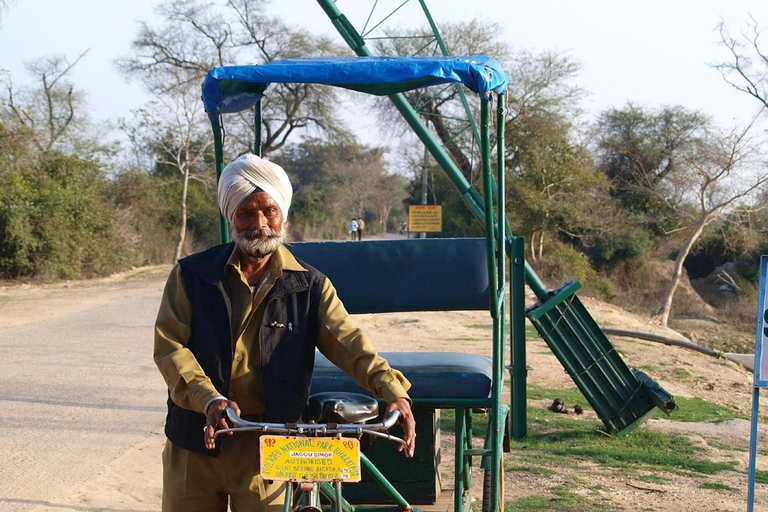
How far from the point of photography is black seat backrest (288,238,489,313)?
16.8 feet

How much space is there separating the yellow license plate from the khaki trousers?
37 cm

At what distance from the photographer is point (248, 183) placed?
2.83m

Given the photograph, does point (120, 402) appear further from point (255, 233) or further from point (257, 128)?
point (255, 233)

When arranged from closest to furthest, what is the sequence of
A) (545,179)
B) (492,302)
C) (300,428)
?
1. (300,428)
2. (492,302)
3. (545,179)

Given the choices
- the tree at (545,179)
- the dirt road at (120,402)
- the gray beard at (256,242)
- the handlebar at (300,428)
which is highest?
the tree at (545,179)

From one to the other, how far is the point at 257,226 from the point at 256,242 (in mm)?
50

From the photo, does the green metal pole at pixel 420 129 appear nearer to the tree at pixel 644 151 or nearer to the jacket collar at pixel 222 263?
the jacket collar at pixel 222 263

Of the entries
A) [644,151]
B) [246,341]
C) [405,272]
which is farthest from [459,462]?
[644,151]

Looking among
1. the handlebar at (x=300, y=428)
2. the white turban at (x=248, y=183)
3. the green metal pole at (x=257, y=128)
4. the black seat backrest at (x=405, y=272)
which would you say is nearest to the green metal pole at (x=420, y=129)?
the black seat backrest at (x=405, y=272)

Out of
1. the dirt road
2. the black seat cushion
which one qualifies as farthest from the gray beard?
the dirt road

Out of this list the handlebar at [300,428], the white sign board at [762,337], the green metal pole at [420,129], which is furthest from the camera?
the green metal pole at [420,129]

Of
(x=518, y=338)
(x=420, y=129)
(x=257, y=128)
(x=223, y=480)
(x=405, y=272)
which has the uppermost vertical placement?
(x=420, y=129)

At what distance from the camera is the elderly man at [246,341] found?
109 inches

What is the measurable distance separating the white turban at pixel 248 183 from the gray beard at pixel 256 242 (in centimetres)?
9
